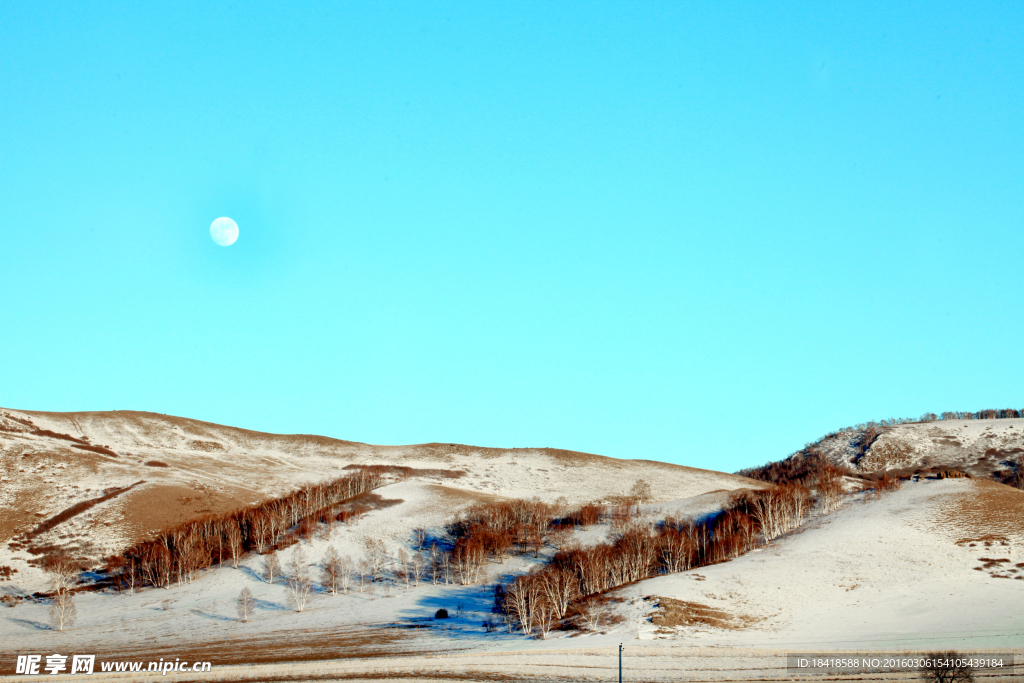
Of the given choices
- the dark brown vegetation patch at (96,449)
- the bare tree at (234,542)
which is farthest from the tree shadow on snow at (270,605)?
the dark brown vegetation patch at (96,449)

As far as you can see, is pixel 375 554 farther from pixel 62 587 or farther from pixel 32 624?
pixel 32 624

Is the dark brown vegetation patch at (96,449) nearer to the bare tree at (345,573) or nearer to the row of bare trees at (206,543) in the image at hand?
the row of bare trees at (206,543)

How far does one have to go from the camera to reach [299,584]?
8062 cm

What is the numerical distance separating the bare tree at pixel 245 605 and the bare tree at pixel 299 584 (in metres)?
4.22

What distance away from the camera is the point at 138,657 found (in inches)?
2147

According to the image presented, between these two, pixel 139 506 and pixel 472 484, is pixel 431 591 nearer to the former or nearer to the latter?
pixel 139 506

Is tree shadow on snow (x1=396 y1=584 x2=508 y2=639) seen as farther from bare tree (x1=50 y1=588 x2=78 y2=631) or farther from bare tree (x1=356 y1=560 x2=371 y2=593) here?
bare tree (x1=50 y1=588 x2=78 y2=631)

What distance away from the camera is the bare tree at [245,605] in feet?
245

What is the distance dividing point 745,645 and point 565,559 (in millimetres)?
28976

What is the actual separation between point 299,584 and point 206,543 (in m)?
25.3

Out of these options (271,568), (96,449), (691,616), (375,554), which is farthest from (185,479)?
(691,616)

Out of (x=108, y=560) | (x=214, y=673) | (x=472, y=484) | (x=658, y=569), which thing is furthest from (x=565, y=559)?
(x=472, y=484)

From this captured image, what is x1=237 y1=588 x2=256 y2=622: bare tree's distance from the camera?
74606 mm

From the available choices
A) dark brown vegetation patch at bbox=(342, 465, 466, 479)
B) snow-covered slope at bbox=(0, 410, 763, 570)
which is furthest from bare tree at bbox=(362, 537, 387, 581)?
dark brown vegetation patch at bbox=(342, 465, 466, 479)
